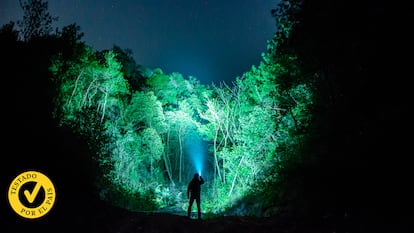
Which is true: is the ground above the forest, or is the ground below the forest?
below

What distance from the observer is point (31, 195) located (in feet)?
26.4

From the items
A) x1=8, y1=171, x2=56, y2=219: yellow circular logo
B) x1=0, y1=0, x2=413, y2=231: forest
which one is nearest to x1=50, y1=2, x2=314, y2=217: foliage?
x1=0, y1=0, x2=413, y2=231: forest

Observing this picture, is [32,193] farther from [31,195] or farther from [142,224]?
[142,224]

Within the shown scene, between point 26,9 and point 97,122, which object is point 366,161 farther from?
point 26,9

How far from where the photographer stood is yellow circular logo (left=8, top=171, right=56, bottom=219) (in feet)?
25.0

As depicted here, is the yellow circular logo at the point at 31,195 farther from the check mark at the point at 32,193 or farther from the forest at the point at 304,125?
the forest at the point at 304,125

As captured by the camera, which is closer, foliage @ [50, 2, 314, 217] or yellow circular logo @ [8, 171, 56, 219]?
yellow circular logo @ [8, 171, 56, 219]

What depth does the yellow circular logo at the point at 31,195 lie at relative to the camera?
25.0 feet

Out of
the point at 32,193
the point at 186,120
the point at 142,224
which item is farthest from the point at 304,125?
the point at 186,120

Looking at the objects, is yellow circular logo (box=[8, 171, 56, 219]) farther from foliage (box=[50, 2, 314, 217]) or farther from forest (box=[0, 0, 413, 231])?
foliage (box=[50, 2, 314, 217])

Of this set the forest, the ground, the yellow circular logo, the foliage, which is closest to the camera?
the ground

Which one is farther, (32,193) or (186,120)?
(186,120)

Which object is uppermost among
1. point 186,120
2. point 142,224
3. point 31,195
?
point 186,120

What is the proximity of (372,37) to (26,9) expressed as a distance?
16.1 m
